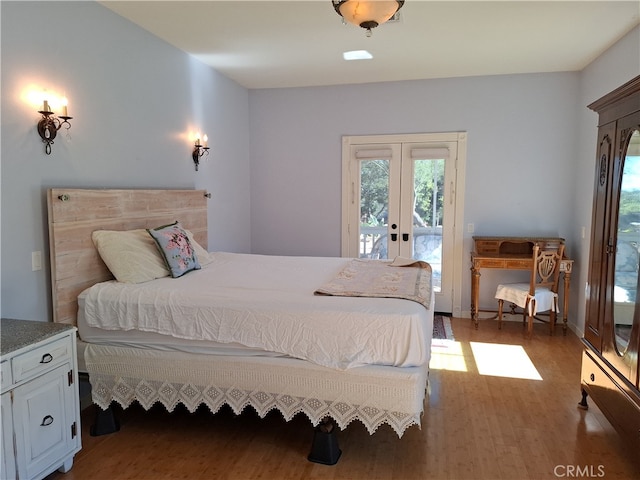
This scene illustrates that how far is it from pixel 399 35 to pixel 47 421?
11.6 ft

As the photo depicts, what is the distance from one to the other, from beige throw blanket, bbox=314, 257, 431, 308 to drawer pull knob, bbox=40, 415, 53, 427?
4.87 feet

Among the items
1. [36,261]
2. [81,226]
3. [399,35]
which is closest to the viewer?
[36,261]

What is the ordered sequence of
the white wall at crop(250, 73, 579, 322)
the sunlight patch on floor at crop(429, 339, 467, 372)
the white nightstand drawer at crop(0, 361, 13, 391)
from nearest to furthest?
the white nightstand drawer at crop(0, 361, 13, 391)
the sunlight patch on floor at crop(429, 339, 467, 372)
the white wall at crop(250, 73, 579, 322)

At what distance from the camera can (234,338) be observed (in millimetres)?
2508

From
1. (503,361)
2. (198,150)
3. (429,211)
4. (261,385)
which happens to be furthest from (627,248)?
(198,150)

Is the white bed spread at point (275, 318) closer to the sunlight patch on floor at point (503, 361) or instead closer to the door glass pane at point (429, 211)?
the sunlight patch on floor at point (503, 361)

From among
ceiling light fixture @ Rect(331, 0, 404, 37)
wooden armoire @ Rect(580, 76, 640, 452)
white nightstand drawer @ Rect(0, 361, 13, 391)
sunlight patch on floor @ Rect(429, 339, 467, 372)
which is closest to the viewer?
white nightstand drawer @ Rect(0, 361, 13, 391)

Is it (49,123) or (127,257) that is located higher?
(49,123)

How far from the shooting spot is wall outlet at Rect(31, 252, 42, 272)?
2.62 metres

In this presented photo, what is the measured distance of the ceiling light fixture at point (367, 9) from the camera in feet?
6.70

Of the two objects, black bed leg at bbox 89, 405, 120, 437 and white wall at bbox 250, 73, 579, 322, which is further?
white wall at bbox 250, 73, 579, 322

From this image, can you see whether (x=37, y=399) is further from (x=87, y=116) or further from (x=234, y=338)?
(x=87, y=116)

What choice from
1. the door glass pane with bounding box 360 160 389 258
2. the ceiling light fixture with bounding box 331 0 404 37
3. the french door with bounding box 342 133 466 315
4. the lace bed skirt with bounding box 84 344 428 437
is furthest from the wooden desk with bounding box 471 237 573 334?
the ceiling light fixture with bounding box 331 0 404 37

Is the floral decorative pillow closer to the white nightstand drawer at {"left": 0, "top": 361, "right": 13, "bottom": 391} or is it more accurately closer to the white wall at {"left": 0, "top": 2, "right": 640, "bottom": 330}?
the white wall at {"left": 0, "top": 2, "right": 640, "bottom": 330}
